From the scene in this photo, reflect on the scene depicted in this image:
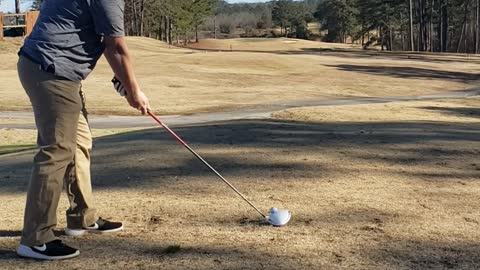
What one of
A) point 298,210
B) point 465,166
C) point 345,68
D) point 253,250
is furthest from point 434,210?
point 345,68

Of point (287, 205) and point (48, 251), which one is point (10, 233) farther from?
point (287, 205)

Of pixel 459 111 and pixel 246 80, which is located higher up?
pixel 246 80

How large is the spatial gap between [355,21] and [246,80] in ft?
301

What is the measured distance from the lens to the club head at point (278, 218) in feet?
15.8

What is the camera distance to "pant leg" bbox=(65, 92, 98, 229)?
448 cm

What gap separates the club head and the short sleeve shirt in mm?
1748

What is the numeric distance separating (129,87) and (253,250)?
131cm

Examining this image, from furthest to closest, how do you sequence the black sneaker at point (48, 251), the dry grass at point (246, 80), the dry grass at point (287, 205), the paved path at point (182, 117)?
the dry grass at point (246, 80) < the paved path at point (182, 117) < the dry grass at point (287, 205) < the black sneaker at point (48, 251)

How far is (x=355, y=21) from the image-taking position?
124 m

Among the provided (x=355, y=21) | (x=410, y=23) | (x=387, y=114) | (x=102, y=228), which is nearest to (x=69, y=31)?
(x=102, y=228)

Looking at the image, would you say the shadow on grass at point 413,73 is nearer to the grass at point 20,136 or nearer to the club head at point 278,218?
the grass at point 20,136

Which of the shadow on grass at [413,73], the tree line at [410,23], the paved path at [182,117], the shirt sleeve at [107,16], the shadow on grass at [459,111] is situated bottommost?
the paved path at [182,117]

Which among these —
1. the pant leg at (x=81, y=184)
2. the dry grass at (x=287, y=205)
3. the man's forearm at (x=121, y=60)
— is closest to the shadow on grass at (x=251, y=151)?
the dry grass at (x=287, y=205)

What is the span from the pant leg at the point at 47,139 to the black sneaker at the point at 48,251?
38 millimetres
